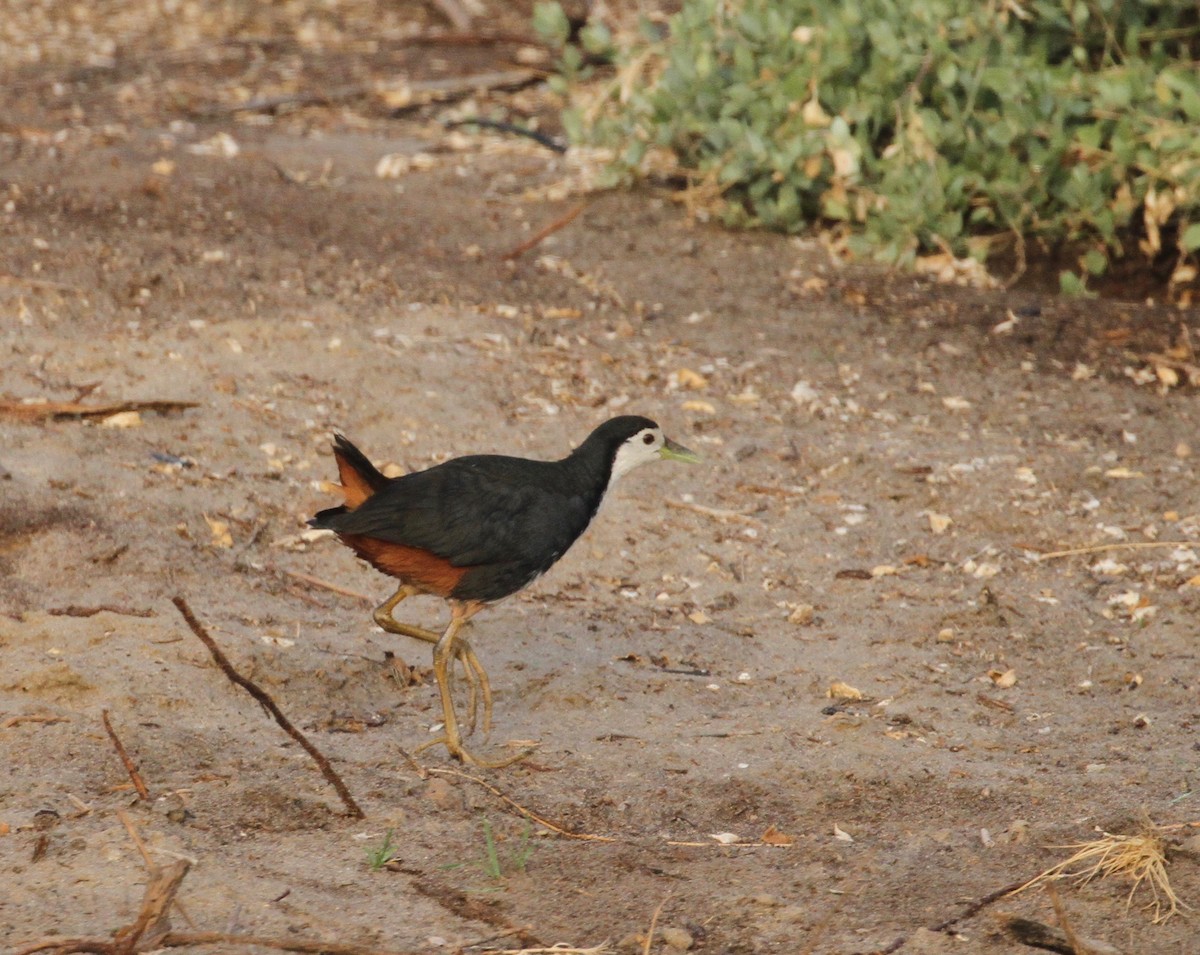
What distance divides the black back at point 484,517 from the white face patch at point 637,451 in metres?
0.24

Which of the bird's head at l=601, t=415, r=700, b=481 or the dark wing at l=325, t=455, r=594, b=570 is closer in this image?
the dark wing at l=325, t=455, r=594, b=570

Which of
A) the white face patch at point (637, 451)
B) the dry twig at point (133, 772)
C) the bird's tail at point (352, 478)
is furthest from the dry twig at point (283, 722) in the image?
the white face patch at point (637, 451)

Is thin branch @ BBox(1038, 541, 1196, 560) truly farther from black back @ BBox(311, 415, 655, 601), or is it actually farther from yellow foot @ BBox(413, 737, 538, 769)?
yellow foot @ BBox(413, 737, 538, 769)

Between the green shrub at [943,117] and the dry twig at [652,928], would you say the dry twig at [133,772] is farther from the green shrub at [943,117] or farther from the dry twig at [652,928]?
the green shrub at [943,117]

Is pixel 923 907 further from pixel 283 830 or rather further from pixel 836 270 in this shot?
pixel 836 270

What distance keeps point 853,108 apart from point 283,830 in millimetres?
5448

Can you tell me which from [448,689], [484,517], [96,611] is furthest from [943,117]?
[96,611]

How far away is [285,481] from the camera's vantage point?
590cm

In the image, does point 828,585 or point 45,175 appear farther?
point 45,175

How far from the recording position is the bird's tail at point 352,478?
4.42 meters

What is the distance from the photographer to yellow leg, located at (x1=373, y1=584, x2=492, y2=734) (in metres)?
4.52

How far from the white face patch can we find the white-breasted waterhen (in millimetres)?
228

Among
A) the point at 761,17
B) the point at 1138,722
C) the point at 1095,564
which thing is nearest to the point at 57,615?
the point at 1138,722

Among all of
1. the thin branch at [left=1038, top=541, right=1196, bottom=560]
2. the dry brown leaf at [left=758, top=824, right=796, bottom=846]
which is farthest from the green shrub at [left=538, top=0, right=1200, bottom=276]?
the dry brown leaf at [left=758, top=824, right=796, bottom=846]
